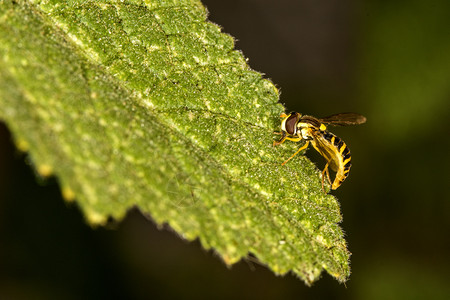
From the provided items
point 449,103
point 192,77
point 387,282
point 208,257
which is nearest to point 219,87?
point 192,77

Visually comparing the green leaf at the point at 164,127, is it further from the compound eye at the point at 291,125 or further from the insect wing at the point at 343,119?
the insect wing at the point at 343,119

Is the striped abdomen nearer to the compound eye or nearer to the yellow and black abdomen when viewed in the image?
the yellow and black abdomen

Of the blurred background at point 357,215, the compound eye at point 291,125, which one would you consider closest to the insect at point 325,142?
the compound eye at point 291,125

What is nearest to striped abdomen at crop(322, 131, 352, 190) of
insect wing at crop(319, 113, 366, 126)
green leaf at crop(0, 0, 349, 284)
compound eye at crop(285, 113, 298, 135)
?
insect wing at crop(319, 113, 366, 126)

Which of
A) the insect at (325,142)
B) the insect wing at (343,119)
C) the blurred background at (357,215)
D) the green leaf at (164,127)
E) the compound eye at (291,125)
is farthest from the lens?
the blurred background at (357,215)

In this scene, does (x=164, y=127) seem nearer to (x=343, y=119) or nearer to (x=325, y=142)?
(x=325, y=142)

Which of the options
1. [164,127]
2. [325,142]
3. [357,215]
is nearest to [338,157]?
[325,142]
